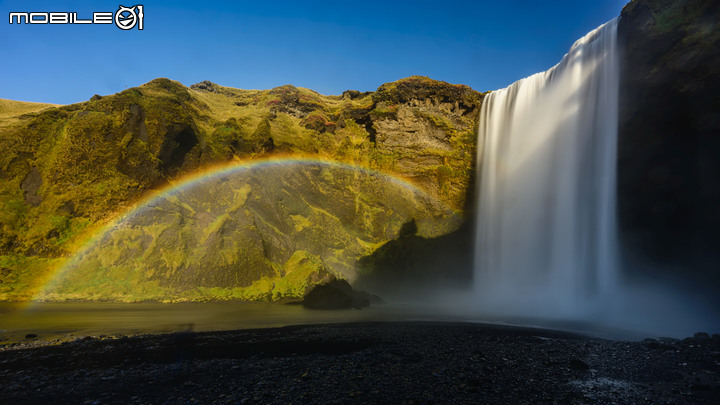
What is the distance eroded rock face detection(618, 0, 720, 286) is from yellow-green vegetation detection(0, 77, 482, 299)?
20.3 meters

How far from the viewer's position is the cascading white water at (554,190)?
24281 millimetres

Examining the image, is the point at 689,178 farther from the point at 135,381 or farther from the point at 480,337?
the point at 135,381

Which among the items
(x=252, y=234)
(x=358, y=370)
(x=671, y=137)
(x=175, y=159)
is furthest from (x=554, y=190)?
(x=175, y=159)

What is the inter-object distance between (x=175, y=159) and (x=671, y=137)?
4575 cm

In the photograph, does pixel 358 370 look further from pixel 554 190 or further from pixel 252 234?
pixel 554 190

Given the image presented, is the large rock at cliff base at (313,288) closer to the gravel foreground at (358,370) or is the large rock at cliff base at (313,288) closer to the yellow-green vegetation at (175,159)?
the yellow-green vegetation at (175,159)

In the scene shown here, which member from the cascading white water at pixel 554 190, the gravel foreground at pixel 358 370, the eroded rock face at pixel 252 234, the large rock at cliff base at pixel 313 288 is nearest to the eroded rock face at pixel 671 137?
the cascading white water at pixel 554 190

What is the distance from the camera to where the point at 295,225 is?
128 ft

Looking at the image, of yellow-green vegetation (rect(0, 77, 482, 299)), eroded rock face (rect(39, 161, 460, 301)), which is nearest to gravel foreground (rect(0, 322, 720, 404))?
eroded rock face (rect(39, 161, 460, 301))

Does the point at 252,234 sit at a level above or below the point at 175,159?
below

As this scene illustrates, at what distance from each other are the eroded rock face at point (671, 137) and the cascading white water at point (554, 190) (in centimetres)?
130

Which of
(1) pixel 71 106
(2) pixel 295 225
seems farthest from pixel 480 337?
(1) pixel 71 106

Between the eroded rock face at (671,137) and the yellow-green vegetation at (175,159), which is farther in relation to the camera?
the yellow-green vegetation at (175,159)

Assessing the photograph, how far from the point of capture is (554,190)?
29.4 meters
